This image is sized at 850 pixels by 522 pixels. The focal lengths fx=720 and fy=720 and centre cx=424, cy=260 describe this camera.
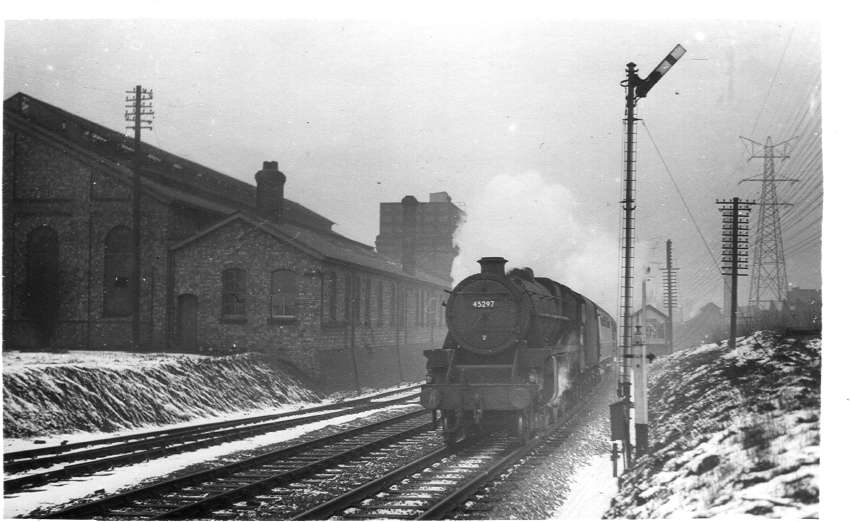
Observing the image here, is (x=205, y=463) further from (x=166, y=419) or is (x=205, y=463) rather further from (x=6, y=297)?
(x=6, y=297)

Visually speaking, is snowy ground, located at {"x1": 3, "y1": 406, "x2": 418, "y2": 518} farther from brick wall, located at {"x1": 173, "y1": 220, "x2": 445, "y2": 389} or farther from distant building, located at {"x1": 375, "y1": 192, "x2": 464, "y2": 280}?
distant building, located at {"x1": 375, "y1": 192, "x2": 464, "y2": 280}

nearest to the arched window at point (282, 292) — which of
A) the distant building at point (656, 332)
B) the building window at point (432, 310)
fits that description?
the building window at point (432, 310)

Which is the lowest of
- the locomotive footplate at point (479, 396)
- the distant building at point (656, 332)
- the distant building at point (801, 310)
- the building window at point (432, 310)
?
the distant building at point (656, 332)

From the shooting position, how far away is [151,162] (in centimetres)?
2867

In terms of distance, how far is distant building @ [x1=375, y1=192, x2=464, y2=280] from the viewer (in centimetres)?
3269

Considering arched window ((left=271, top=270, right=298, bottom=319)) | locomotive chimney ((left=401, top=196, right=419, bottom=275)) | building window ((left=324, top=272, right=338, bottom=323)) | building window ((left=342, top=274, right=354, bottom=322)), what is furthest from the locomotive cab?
locomotive chimney ((left=401, top=196, right=419, bottom=275))

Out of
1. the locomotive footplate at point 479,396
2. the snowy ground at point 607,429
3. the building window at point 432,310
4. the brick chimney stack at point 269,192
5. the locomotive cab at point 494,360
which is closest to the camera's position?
the snowy ground at point 607,429

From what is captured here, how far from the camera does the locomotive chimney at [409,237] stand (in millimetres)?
32312

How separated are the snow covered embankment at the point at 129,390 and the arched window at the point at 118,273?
12.4 feet

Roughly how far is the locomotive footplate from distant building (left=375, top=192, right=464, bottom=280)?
1966 cm

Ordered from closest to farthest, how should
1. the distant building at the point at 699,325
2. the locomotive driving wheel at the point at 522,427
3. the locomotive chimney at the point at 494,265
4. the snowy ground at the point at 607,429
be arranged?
the snowy ground at the point at 607,429 → the locomotive driving wheel at the point at 522,427 → the locomotive chimney at the point at 494,265 → the distant building at the point at 699,325

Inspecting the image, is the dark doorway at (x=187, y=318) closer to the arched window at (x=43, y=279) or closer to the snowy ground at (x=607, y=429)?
the arched window at (x=43, y=279)

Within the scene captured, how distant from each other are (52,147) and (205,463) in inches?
640

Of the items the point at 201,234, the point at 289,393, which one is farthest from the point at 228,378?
the point at 201,234
